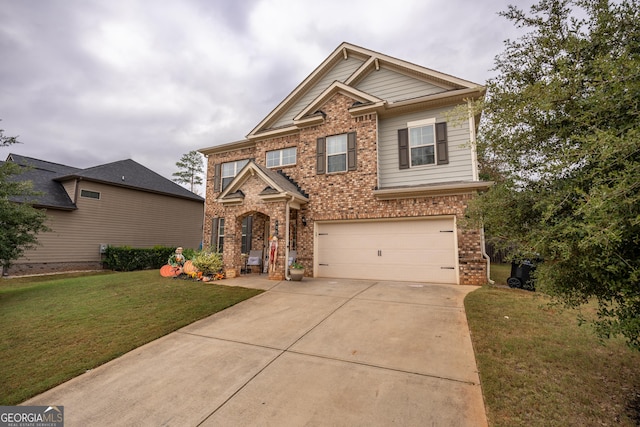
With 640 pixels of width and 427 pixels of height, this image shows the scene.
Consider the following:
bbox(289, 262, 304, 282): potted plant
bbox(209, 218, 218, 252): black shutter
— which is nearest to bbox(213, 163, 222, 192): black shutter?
bbox(209, 218, 218, 252): black shutter

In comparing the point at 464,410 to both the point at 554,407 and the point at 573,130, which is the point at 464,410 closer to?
the point at 554,407

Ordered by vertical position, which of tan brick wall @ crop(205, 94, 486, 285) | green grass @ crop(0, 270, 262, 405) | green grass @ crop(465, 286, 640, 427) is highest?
tan brick wall @ crop(205, 94, 486, 285)

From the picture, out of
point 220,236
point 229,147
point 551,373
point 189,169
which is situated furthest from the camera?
point 189,169

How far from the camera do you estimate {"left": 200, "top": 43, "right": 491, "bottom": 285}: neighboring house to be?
8836 mm

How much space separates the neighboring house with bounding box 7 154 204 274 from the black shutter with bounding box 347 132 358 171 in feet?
48.3

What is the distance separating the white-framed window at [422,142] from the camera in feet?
30.8

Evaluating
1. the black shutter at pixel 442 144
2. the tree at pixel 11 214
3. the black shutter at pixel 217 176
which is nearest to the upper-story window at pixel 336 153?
the black shutter at pixel 442 144

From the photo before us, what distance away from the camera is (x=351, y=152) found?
1014 cm

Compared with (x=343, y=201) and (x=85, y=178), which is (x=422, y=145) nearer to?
(x=343, y=201)

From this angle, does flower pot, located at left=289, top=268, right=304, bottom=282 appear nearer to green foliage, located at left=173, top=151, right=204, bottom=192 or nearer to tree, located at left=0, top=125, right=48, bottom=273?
tree, located at left=0, top=125, right=48, bottom=273

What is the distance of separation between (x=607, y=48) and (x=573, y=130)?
80cm

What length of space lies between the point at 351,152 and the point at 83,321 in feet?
29.5

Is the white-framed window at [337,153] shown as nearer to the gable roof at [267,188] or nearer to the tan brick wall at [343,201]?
the tan brick wall at [343,201]

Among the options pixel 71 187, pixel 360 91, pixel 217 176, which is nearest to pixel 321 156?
pixel 360 91
